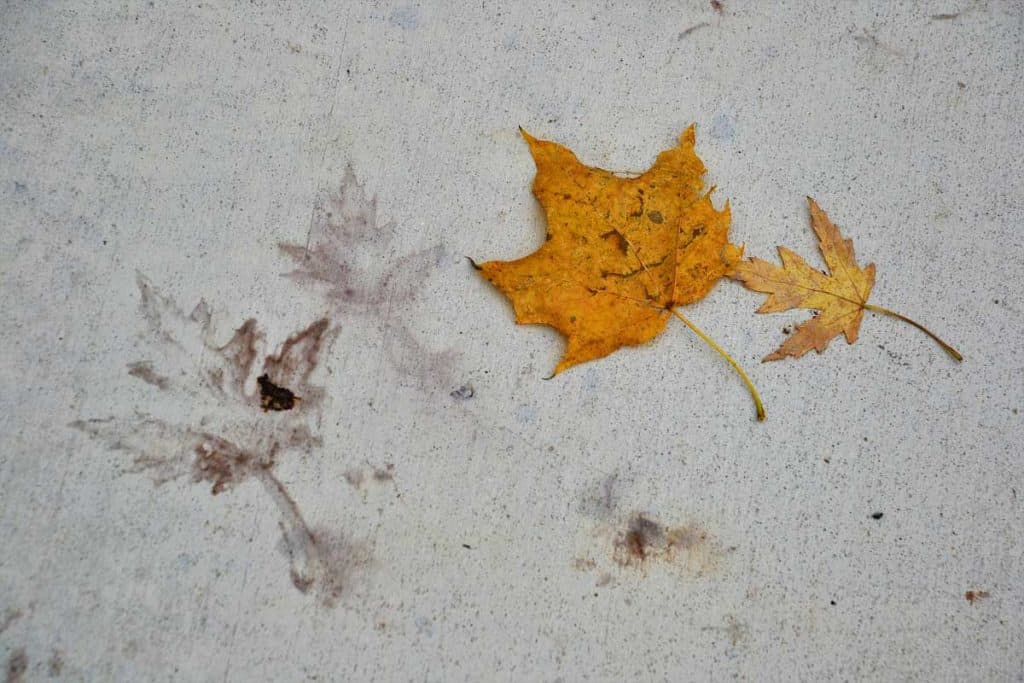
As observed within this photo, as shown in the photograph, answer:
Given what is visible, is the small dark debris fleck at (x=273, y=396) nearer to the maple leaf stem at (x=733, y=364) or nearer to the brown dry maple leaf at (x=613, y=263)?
the brown dry maple leaf at (x=613, y=263)

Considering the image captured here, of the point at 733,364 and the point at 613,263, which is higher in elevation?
the point at 613,263

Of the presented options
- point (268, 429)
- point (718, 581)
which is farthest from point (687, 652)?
point (268, 429)

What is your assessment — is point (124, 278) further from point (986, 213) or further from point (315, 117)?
point (986, 213)

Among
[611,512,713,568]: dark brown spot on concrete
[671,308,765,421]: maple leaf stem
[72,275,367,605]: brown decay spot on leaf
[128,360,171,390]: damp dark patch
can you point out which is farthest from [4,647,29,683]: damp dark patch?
[671,308,765,421]: maple leaf stem

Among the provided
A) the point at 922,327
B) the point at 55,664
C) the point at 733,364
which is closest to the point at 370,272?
the point at 733,364

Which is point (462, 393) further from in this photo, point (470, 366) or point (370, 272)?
point (370, 272)

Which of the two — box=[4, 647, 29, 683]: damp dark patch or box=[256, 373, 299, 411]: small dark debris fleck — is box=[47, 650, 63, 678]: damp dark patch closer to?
box=[4, 647, 29, 683]: damp dark patch

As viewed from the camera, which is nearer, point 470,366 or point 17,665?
point 17,665
